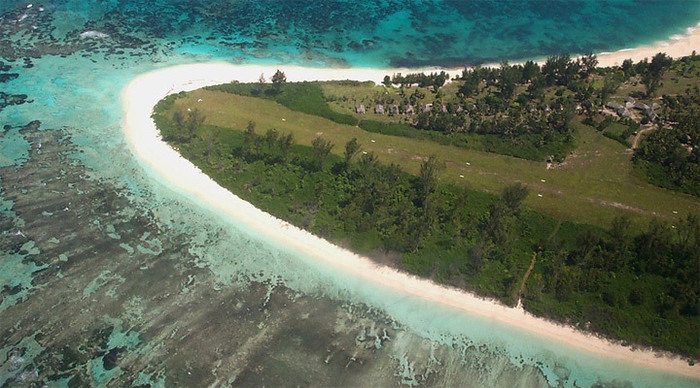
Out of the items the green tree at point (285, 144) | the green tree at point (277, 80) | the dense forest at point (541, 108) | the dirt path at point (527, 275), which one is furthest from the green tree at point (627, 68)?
the green tree at point (285, 144)

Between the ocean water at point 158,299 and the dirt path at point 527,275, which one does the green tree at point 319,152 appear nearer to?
the ocean water at point 158,299

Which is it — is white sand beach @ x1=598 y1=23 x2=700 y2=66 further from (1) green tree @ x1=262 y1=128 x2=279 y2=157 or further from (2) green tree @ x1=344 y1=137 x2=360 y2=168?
(1) green tree @ x1=262 y1=128 x2=279 y2=157

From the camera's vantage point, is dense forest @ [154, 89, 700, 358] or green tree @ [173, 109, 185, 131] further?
green tree @ [173, 109, 185, 131]

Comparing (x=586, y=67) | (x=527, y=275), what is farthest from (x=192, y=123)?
(x=586, y=67)

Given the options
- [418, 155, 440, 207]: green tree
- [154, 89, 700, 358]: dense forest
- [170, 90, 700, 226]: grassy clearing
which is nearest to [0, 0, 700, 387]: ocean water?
[154, 89, 700, 358]: dense forest

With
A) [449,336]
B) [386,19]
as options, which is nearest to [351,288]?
[449,336]

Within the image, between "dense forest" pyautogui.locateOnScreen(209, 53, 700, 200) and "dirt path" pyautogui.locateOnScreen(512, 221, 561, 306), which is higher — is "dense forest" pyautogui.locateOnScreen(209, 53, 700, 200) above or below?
above
